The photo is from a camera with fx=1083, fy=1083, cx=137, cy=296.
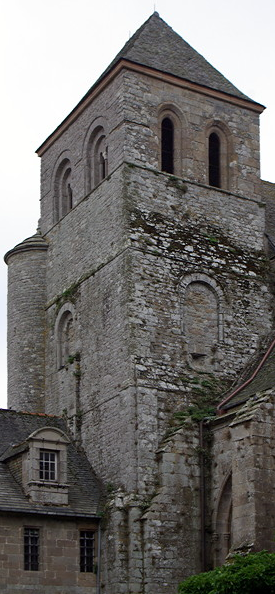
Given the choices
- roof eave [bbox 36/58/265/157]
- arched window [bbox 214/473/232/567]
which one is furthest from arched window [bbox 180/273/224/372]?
roof eave [bbox 36/58/265/157]

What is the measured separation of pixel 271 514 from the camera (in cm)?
2617

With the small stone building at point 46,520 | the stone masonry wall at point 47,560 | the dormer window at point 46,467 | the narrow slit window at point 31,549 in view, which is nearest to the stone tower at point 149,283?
the small stone building at point 46,520

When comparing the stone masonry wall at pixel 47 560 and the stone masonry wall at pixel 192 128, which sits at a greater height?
the stone masonry wall at pixel 192 128

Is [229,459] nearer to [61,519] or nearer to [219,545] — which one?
[219,545]

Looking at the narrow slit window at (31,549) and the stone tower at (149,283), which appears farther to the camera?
the stone tower at (149,283)

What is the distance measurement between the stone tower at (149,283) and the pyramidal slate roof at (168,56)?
7 centimetres

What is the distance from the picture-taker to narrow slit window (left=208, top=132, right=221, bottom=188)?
35.0m

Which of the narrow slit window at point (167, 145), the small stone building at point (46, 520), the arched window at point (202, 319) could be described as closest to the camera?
the small stone building at point (46, 520)

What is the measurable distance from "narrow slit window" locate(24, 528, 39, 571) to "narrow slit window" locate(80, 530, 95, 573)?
56.6 inches

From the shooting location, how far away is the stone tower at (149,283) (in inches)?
1142

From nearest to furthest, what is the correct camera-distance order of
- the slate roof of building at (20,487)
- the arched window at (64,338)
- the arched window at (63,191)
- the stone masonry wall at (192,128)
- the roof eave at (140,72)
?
1. the slate roof of building at (20,487)
2. the stone masonry wall at (192,128)
3. the roof eave at (140,72)
4. the arched window at (64,338)
5. the arched window at (63,191)

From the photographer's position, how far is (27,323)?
3612 centimetres

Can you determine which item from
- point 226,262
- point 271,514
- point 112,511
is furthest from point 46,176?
point 271,514

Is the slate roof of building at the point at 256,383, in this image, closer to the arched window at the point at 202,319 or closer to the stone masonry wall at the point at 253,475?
the stone masonry wall at the point at 253,475
